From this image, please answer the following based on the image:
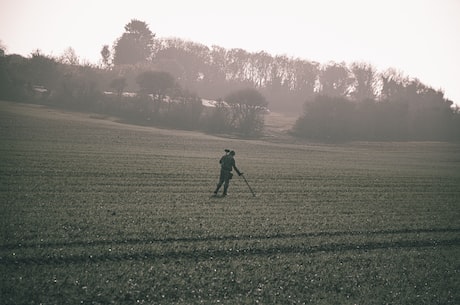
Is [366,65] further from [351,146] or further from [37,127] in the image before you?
[37,127]

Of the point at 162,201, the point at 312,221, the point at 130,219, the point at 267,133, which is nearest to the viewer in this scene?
→ the point at 130,219

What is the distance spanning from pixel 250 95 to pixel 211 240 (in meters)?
67.9

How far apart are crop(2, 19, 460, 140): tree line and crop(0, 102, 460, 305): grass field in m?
53.3

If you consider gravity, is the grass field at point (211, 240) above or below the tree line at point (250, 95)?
below

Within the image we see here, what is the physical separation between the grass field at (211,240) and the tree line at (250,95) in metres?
53.3

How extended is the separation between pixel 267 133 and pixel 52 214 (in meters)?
66.8

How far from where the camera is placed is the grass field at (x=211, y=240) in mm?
9445

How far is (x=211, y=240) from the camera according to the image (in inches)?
515

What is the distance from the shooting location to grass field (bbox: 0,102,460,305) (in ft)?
31.0

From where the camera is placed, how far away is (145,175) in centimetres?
2498

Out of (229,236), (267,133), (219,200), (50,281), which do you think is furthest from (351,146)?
(50,281)

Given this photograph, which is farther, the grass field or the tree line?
the tree line

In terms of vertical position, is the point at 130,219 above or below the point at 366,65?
below

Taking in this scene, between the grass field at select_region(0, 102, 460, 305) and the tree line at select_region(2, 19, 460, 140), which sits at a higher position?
the tree line at select_region(2, 19, 460, 140)
